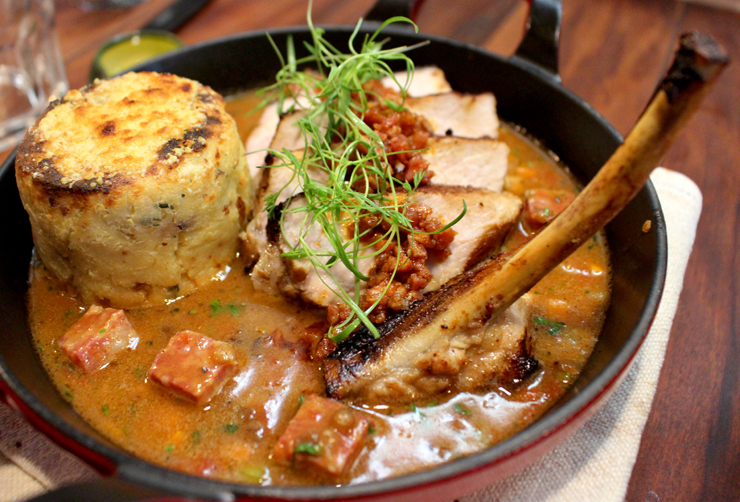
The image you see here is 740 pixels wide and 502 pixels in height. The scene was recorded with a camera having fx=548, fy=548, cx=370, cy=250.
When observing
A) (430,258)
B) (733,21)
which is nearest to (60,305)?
(430,258)

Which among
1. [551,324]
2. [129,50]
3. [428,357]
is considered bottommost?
[551,324]

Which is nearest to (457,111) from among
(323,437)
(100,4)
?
(323,437)

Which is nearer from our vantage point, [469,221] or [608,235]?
[469,221]

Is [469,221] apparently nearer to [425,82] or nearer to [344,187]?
[344,187]

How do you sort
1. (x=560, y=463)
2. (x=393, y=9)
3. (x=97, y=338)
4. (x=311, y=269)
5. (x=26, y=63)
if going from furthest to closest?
(x=26, y=63) → (x=393, y=9) → (x=311, y=269) → (x=97, y=338) → (x=560, y=463)

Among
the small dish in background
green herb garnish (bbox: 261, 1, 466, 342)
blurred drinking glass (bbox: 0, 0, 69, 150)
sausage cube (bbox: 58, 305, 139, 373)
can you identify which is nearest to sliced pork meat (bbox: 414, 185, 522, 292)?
green herb garnish (bbox: 261, 1, 466, 342)

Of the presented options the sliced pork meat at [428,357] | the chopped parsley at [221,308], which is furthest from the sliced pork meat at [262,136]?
the sliced pork meat at [428,357]
